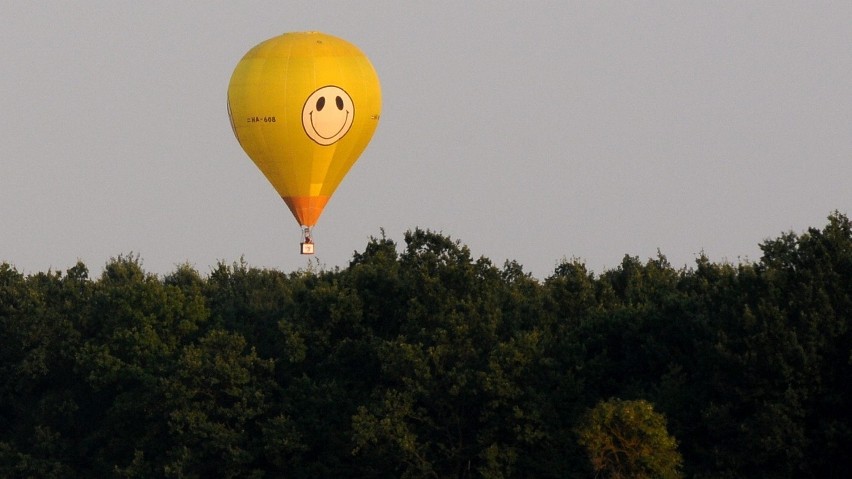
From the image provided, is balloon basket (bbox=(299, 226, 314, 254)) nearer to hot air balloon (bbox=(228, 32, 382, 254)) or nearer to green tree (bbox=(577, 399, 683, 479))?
hot air balloon (bbox=(228, 32, 382, 254))

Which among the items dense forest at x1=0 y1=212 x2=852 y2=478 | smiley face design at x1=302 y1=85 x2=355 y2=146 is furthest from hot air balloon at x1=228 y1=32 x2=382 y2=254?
dense forest at x1=0 y1=212 x2=852 y2=478

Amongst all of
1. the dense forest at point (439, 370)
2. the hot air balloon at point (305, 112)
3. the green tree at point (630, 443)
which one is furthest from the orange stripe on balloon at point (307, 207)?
the green tree at point (630, 443)

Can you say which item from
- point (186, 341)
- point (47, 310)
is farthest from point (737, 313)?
point (47, 310)

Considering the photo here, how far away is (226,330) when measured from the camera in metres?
58.9

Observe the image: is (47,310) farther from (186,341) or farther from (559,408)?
(559,408)

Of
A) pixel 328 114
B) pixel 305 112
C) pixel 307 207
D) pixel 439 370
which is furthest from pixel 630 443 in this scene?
pixel 307 207

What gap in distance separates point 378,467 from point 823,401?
12484mm

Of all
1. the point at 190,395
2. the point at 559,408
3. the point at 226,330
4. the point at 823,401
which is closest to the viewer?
the point at 823,401

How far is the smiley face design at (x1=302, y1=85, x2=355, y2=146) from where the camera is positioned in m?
58.1

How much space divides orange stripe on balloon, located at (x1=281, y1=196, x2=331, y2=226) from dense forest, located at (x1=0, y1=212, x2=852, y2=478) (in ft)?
6.32

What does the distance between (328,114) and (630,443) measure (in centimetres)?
2028

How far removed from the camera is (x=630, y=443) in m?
41.2

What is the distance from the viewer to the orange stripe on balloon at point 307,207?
59.9 meters

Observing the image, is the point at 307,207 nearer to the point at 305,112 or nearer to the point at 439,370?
the point at 305,112
